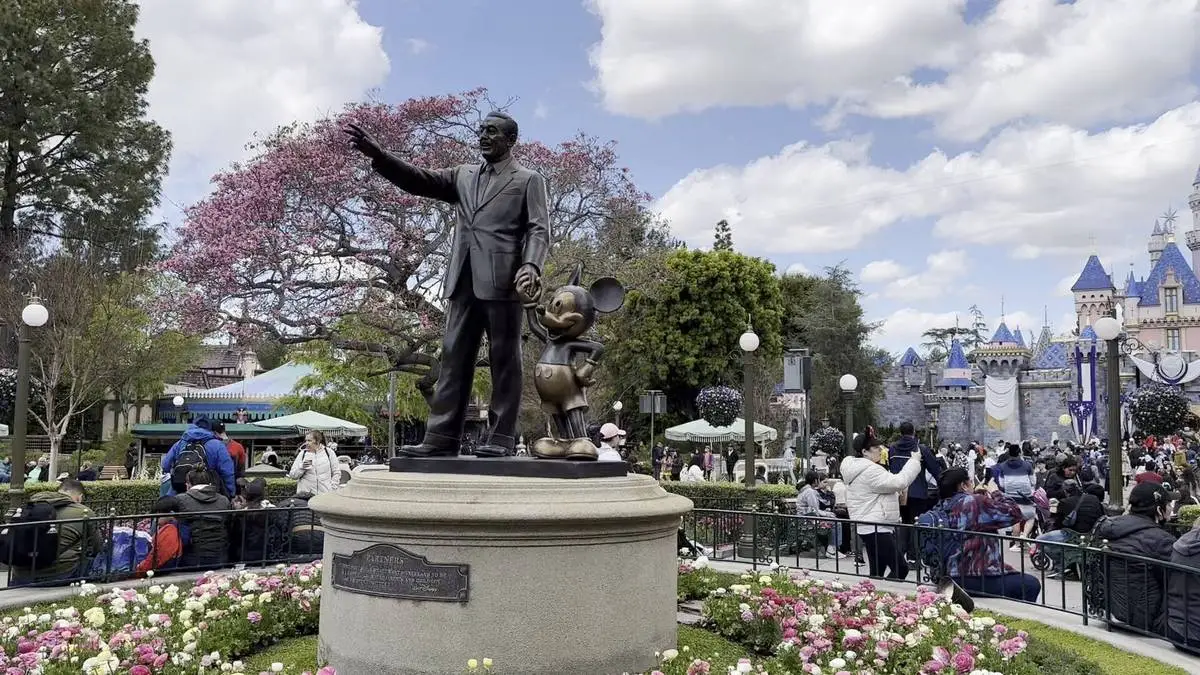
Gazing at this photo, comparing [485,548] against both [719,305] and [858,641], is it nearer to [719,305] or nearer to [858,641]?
[858,641]

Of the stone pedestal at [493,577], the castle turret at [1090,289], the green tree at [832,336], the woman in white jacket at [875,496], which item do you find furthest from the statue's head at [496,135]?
the castle turret at [1090,289]

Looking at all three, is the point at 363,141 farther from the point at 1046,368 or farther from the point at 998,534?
the point at 1046,368

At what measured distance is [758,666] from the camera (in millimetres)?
5020

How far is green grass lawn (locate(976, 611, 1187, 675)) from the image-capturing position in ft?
17.6

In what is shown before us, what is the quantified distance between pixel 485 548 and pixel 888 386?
193 ft

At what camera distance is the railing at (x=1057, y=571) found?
5957 millimetres

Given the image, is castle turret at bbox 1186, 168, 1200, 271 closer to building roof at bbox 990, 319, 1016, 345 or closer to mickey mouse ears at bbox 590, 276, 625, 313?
building roof at bbox 990, 319, 1016, 345

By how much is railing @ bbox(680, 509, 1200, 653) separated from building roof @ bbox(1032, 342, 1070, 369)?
53.3 m

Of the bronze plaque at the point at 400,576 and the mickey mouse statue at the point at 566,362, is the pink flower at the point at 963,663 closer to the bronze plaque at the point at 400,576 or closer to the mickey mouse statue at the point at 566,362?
the mickey mouse statue at the point at 566,362

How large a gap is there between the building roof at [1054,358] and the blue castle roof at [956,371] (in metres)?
5.48

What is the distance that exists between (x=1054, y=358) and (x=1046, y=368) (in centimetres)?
126

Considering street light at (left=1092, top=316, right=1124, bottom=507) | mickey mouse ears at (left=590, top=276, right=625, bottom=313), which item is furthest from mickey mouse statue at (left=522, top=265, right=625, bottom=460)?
street light at (left=1092, top=316, right=1124, bottom=507)

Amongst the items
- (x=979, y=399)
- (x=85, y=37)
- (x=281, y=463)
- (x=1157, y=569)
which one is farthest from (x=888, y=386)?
(x=1157, y=569)

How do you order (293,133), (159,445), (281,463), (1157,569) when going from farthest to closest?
(159,445) → (281,463) → (293,133) → (1157,569)
